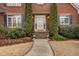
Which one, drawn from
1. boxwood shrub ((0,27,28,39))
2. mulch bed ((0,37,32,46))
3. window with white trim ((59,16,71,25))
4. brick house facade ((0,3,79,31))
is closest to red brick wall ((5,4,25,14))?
brick house facade ((0,3,79,31))

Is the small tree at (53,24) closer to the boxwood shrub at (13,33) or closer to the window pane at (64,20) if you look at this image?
the window pane at (64,20)

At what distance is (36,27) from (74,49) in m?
0.84

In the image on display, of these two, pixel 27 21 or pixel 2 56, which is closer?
pixel 2 56

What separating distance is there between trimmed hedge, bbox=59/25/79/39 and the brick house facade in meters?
0.10

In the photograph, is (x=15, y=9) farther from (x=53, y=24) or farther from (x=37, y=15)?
(x=53, y=24)

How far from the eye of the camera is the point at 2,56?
5152mm

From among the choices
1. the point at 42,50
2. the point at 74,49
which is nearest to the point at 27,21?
the point at 42,50

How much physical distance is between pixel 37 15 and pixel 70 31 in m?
0.71

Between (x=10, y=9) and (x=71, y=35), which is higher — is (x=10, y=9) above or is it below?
above

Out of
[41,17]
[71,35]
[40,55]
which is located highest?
[41,17]

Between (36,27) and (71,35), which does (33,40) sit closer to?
(36,27)

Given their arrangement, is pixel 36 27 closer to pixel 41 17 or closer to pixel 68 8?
pixel 41 17

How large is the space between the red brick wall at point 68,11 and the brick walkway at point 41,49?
65 cm

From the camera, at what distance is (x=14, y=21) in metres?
5.58
